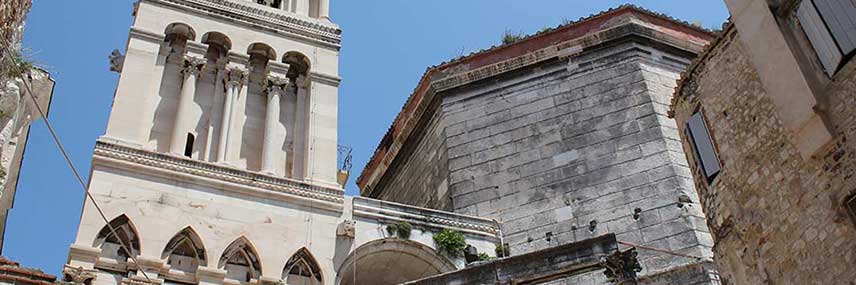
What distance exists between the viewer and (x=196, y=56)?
16875 mm

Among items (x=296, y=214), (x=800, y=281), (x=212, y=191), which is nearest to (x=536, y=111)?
(x=296, y=214)

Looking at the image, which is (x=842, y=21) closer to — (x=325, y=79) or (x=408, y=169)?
(x=325, y=79)

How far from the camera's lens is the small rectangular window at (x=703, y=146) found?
11445mm

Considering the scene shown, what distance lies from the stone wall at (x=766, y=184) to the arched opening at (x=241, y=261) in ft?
22.7

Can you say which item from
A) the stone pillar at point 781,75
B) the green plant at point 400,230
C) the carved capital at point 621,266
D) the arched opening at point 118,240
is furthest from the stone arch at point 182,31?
the stone pillar at point 781,75

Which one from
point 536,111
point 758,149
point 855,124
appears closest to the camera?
point 855,124

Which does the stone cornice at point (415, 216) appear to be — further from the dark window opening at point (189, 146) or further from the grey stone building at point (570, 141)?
the dark window opening at point (189, 146)

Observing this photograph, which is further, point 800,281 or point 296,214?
point 296,214

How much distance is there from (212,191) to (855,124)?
9915mm

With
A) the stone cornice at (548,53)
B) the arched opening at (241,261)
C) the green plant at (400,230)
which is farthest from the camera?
the stone cornice at (548,53)

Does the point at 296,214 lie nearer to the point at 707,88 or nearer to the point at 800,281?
the point at 707,88

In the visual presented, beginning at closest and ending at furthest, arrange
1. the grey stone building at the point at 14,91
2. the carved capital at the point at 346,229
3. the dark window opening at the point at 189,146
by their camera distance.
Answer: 1. the grey stone building at the point at 14,91
2. the carved capital at the point at 346,229
3. the dark window opening at the point at 189,146

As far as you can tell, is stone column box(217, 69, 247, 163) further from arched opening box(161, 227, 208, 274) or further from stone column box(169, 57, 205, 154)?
arched opening box(161, 227, 208, 274)

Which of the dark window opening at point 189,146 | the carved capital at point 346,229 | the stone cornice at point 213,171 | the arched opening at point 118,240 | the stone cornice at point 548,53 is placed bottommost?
the arched opening at point 118,240
